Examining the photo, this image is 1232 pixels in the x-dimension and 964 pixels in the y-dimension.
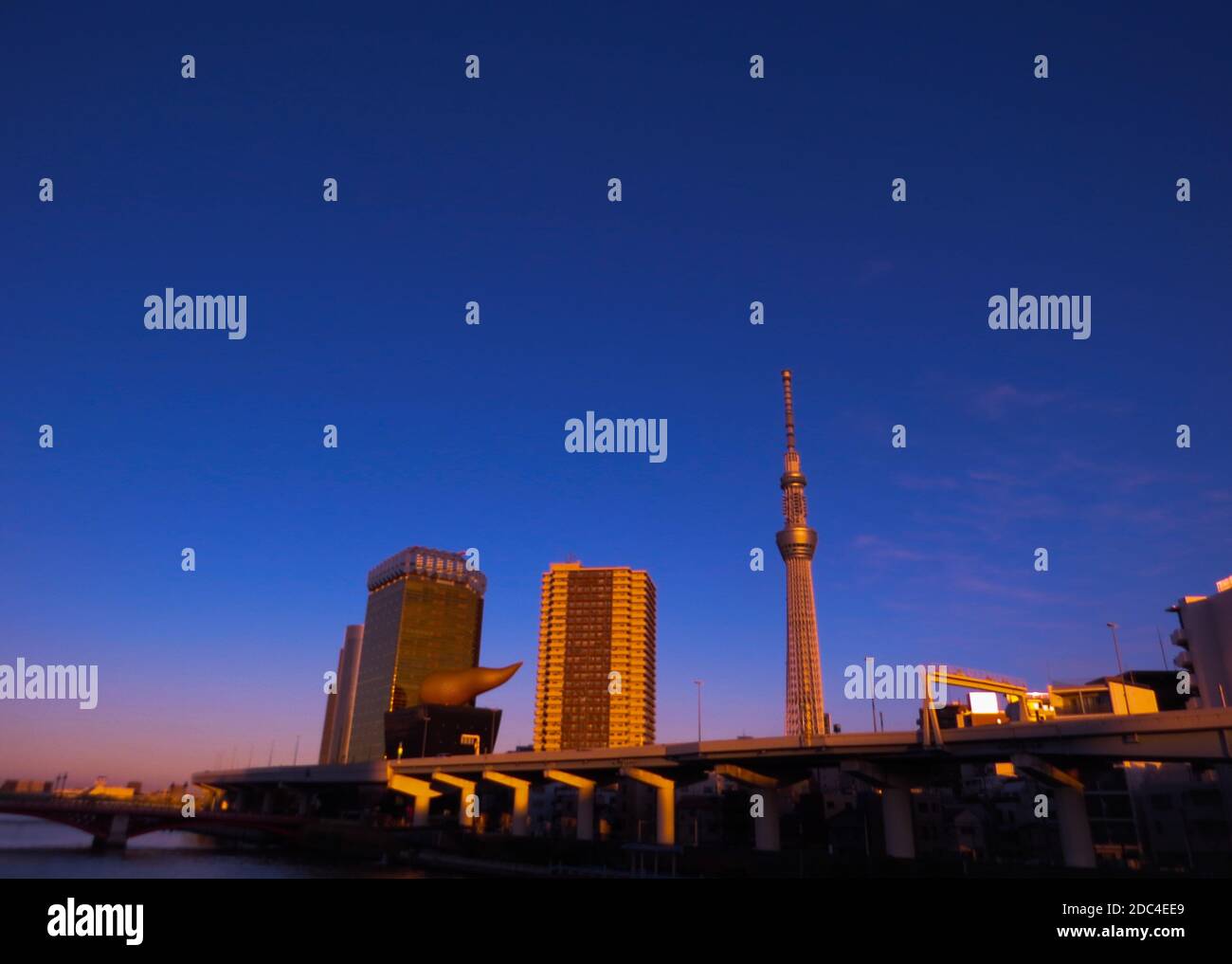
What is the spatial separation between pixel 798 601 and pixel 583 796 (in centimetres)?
6832

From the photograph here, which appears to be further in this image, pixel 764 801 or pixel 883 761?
pixel 764 801

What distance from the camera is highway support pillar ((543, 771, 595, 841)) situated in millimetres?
87875

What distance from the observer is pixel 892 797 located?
63500 millimetres

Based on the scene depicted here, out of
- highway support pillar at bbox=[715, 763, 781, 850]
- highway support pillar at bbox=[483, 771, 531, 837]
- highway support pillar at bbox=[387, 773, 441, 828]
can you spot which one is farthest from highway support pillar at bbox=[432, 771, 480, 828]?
highway support pillar at bbox=[715, 763, 781, 850]

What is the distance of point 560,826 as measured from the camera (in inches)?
4609

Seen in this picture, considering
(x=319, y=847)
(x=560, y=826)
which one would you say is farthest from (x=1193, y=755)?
(x=319, y=847)

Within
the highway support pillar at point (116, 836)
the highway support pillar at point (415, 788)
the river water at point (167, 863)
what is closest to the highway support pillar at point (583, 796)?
the river water at point (167, 863)

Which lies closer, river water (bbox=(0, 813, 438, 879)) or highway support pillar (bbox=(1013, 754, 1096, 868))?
highway support pillar (bbox=(1013, 754, 1096, 868))

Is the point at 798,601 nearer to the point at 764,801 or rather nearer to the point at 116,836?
the point at 764,801

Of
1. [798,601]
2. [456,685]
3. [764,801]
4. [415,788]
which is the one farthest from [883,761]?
[456,685]

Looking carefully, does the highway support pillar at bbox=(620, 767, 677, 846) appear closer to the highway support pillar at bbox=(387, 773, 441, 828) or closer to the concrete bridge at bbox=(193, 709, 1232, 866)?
the concrete bridge at bbox=(193, 709, 1232, 866)

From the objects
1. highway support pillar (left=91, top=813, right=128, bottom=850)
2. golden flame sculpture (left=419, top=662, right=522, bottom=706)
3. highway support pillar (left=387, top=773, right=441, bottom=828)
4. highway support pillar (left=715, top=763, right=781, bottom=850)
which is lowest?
highway support pillar (left=91, top=813, right=128, bottom=850)

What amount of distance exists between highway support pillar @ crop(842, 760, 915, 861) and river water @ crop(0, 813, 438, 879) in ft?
129

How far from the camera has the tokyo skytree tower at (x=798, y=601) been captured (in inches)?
5172
